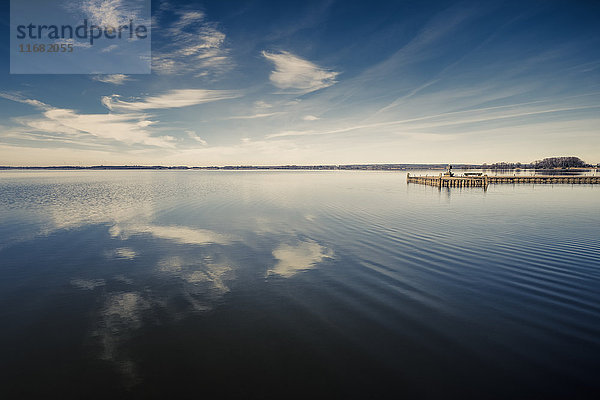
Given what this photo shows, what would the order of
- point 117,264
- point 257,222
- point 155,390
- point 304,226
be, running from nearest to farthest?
point 155,390
point 117,264
point 304,226
point 257,222

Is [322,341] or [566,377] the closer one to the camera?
[566,377]

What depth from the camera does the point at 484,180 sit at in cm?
→ 6706

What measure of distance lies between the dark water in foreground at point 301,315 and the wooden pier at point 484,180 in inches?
2039

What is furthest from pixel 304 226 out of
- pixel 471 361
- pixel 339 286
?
pixel 471 361

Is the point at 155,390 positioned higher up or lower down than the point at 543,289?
lower down

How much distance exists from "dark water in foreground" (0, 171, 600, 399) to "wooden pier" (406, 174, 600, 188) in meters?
51.8

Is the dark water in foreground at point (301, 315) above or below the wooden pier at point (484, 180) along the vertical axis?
below

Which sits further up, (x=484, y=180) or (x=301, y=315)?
(x=484, y=180)

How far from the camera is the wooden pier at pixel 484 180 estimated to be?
237 ft

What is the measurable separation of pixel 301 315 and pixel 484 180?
70.3 m

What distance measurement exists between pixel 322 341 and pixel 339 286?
4.27 meters

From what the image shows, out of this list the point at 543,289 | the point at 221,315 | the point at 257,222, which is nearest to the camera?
the point at 221,315

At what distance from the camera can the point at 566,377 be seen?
303 inches

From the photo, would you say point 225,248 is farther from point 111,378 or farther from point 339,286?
point 111,378
